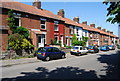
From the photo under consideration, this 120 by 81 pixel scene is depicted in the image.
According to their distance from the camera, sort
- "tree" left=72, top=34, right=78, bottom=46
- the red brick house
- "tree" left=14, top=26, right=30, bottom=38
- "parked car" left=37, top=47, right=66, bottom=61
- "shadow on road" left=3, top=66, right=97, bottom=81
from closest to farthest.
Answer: "shadow on road" left=3, top=66, right=97, bottom=81 → "parked car" left=37, top=47, right=66, bottom=61 → the red brick house → "tree" left=14, top=26, right=30, bottom=38 → "tree" left=72, top=34, right=78, bottom=46

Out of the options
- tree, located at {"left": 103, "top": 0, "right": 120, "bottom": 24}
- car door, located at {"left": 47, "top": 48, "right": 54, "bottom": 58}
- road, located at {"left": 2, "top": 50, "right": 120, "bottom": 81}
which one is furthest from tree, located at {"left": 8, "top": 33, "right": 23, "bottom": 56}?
tree, located at {"left": 103, "top": 0, "right": 120, "bottom": 24}

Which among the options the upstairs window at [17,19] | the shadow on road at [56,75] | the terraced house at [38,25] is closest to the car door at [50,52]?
the terraced house at [38,25]

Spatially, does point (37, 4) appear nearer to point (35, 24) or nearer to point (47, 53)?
point (35, 24)

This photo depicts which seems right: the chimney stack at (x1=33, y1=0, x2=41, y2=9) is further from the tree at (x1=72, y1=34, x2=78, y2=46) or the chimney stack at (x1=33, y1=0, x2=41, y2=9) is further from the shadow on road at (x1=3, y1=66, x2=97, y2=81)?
the shadow on road at (x1=3, y1=66, x2=97, y2=81)

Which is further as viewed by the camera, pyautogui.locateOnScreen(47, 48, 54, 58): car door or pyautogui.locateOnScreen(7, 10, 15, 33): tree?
pyautogui.locateOnScreen(7, 10, 15, 33): tree

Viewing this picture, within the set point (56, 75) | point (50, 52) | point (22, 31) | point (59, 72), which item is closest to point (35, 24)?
point (22, 31)

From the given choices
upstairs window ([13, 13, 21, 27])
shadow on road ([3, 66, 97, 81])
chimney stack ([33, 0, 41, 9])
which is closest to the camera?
shadow on road ([3, 66, 97, 81])

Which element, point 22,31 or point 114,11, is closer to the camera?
point 114,11

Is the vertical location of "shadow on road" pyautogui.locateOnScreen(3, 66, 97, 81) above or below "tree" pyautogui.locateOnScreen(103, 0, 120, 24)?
below

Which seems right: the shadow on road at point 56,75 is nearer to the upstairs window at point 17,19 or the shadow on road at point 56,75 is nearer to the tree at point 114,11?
the tree at point 114,11

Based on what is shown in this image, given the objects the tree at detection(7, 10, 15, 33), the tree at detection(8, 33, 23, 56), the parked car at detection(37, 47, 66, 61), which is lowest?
the parked car at detection(37, 47, 66, 61)

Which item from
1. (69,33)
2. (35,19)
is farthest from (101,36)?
(35,19)

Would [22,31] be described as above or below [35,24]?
below

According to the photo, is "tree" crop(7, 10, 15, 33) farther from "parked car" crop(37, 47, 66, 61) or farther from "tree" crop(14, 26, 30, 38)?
"parked car" crop(37, 47, 66, 61)
